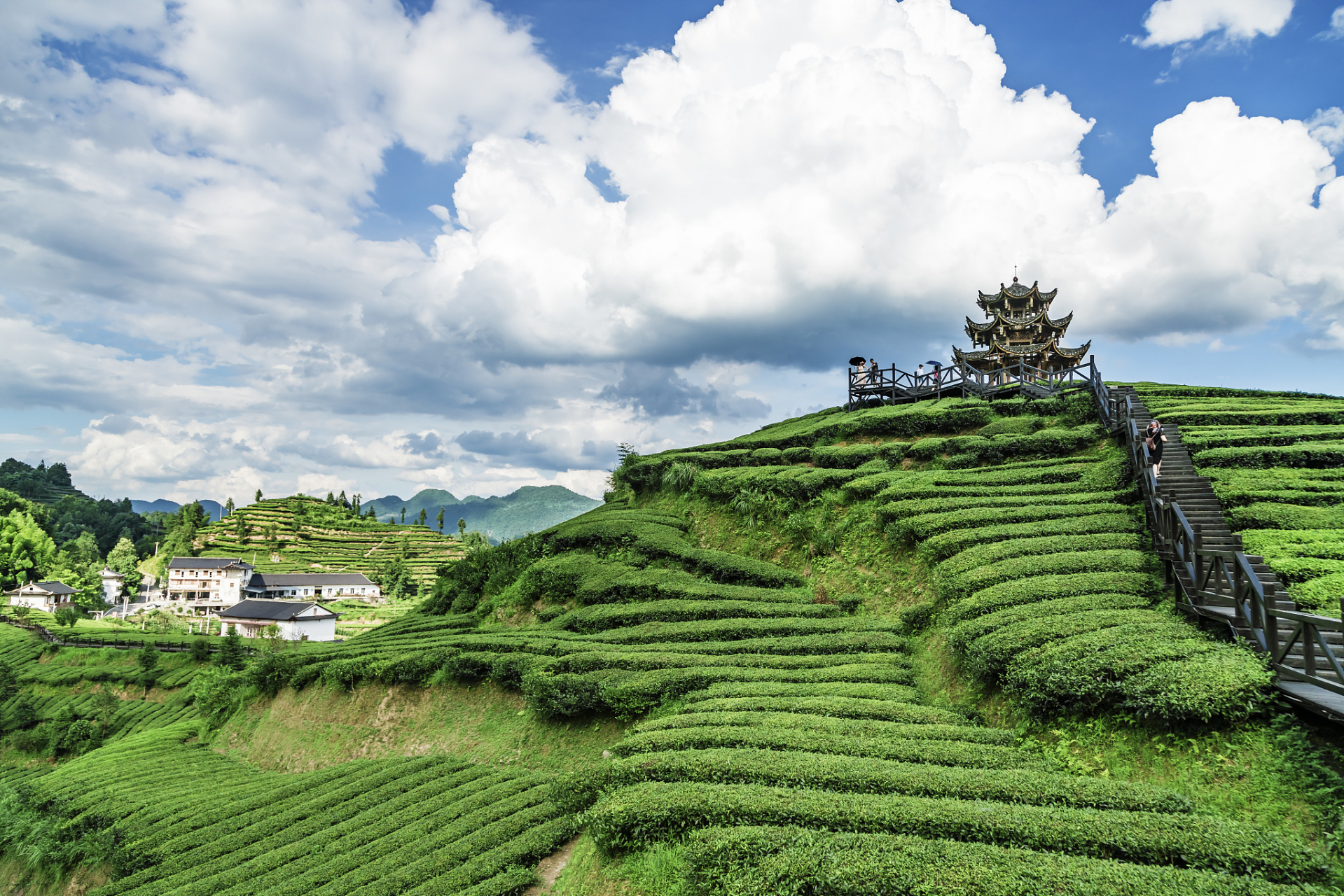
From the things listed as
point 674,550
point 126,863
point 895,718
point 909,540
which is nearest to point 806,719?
point 895,718

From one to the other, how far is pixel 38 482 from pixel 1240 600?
200613 millimetres

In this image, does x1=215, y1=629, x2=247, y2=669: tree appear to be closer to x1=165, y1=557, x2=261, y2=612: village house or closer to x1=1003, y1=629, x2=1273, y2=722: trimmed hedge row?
x1=165, y1=557, x2=261, y2=612: village house

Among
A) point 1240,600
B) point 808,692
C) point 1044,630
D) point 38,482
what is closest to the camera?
point 1240,600

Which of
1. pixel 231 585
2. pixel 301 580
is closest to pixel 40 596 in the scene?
pixel 231 585

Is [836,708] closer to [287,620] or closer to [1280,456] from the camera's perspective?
[1280,456]

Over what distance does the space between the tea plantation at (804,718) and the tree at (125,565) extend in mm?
76490

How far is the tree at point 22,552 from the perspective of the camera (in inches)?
3145

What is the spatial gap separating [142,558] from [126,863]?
120 metres

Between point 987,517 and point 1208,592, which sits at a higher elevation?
point 987,517

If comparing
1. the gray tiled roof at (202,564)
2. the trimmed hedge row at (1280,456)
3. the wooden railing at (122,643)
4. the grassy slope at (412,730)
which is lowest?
the wooden railing at (122,643)

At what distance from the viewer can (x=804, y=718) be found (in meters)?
10.9

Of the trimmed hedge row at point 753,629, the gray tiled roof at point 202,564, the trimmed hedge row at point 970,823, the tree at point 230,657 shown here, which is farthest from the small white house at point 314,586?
the trimmed hedge row at point 970,823

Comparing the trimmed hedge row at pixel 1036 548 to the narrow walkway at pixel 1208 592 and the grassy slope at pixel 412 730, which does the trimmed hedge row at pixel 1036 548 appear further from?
the grassy slope at pixel 412 730

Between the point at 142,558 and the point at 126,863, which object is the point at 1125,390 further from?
the point at 142,558
